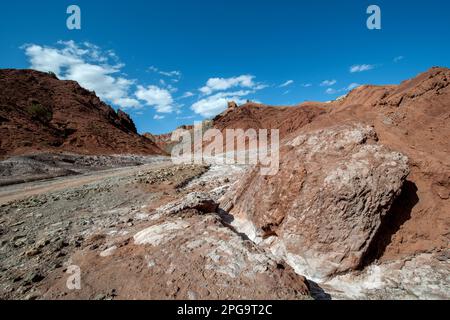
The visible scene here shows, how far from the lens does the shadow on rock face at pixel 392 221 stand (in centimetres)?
476

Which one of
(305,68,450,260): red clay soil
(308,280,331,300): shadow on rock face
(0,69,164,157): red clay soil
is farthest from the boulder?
(0,69,164,157): red clay soil

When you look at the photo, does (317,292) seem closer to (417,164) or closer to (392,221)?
(392,221)

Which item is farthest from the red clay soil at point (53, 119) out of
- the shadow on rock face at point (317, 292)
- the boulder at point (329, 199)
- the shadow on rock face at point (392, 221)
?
the shadow on rock face at point (392, 221)

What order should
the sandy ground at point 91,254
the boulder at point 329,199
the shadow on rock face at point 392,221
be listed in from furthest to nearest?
the shadow on rock face at point 392,221 → the boulder at point 329,199 → the sandy ground at point 91,254

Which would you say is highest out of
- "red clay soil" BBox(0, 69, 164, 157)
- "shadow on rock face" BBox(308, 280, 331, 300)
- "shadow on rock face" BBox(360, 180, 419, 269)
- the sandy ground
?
"red clay soil" BBox(0, 69, 164, 157)

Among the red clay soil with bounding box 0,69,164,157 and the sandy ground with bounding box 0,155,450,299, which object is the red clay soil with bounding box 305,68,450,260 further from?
the red clay soil with bounding box 0,69,164,157

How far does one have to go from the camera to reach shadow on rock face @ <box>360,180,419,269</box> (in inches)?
187

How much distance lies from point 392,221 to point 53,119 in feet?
141

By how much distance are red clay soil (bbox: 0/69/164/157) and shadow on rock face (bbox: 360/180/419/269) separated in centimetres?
2912

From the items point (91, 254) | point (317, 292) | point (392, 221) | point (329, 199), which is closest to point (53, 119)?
point (91, 254)

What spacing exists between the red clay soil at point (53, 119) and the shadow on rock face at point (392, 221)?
2912cm

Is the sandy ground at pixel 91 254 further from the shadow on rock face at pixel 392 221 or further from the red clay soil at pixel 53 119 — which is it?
the red clay soil at pixel 53 119

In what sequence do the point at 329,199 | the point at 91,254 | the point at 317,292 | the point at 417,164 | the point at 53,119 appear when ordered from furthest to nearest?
the point at 53,119 < the point at 417,164 < the point at 329,199 < the point at 91,254 < the point at 317,292

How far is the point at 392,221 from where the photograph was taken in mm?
5117
